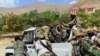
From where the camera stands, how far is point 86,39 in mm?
11094

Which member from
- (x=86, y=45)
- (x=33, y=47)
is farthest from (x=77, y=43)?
(x=33, y=47)

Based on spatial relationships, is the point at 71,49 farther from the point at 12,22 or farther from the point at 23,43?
the point at 12,22

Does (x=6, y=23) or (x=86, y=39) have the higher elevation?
(x=86, y=39)

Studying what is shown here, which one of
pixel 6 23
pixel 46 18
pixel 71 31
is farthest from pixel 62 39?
pixel 6 23

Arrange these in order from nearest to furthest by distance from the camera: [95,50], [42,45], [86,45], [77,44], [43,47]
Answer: [95,50], [86,45], [43,47], [42,45], [77,44]

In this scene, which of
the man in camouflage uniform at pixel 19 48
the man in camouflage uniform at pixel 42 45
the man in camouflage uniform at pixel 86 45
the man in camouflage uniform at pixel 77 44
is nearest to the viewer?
the man in camouflage uniform at pixel 86 45

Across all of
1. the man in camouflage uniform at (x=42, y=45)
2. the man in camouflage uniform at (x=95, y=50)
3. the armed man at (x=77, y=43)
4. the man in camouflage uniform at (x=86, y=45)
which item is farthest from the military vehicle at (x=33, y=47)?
the man in camouflage uniform at (x=95, y=50)

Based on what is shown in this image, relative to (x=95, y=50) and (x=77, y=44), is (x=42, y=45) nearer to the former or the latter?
(x=77, y=44)

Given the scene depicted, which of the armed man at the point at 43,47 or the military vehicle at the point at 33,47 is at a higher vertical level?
the armed man at the point at 43,47

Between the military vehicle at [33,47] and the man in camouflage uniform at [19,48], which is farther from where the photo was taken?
the man in camouflage uniform at [19,48]

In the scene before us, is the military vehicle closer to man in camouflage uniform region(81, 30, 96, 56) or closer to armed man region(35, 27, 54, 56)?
armed man region(35, 27, 54, 56)

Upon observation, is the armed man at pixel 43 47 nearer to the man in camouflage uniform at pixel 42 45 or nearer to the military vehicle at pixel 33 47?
the man in camouflage uniform at pixel 42 45

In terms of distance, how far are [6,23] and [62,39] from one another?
27168mm

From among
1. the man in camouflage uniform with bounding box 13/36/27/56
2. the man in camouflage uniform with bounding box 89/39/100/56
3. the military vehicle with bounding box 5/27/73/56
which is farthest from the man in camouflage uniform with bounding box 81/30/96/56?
the man in camouflage uniform with bounding box 13/36/27/56
